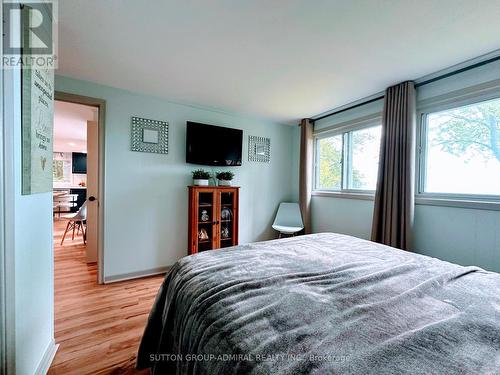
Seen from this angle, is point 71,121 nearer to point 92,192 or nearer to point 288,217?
point 92,192

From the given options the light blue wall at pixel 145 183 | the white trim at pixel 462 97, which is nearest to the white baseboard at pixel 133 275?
the light blue wall at pixel 145 183

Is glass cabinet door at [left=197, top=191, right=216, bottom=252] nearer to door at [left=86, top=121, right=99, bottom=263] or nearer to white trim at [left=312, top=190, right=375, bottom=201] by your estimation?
Result: door at [left=86, top=121, right=99, bottom=263]

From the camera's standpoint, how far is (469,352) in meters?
0.67

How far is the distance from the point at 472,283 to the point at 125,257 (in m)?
3.11

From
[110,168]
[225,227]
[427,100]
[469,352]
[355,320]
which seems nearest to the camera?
[469,352]

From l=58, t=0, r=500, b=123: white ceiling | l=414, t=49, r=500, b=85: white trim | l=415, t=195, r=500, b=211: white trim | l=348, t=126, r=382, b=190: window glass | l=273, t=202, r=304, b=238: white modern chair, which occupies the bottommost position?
l=273, t=202, r=304, b=238: white modern chair

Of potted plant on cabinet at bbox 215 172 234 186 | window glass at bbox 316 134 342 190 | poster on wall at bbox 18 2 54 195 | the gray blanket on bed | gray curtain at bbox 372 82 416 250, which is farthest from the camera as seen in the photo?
window glass at bbox 316 134 342 190

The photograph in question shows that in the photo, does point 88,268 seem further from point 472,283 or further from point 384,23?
point 384,23

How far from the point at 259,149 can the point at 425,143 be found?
85.6 inches

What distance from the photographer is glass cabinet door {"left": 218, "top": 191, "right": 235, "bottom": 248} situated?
326cm

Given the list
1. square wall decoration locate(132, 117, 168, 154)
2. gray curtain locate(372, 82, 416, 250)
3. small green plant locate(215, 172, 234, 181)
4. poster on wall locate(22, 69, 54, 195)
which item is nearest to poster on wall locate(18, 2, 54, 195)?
poster on wall locate(22, 69, 54, 195)

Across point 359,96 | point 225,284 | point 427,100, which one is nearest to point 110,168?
point 225,284

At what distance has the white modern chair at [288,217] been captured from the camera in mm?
3686

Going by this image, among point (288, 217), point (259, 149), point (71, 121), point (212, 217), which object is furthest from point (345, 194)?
point (71, 121)
